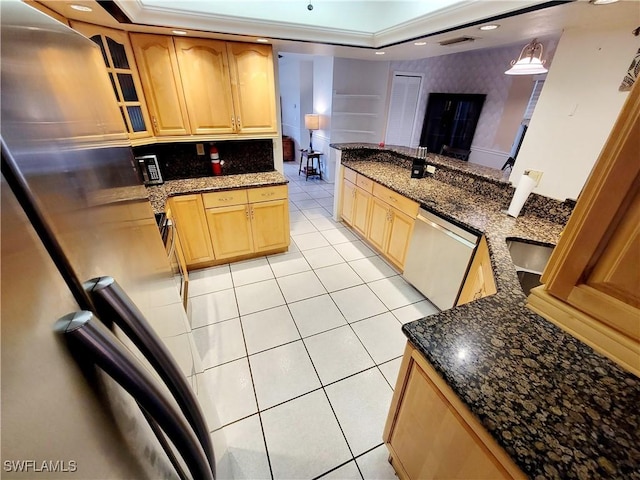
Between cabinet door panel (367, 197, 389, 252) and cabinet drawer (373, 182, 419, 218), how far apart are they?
0.08 meters

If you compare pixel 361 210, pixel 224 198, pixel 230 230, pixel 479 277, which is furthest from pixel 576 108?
pixel 230 230

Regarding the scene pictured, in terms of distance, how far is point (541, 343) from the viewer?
975mm

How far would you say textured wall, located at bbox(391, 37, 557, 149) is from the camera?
493 centimetres

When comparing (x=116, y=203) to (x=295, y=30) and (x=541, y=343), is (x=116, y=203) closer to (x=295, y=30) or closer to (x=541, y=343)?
(x=541, y=343)

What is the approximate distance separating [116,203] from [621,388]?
5.04 feet

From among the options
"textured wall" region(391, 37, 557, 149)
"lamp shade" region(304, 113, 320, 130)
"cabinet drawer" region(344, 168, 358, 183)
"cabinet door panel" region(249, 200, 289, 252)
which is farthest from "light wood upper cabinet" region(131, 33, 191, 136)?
"textured wall" region(391, 37, 557, 149)

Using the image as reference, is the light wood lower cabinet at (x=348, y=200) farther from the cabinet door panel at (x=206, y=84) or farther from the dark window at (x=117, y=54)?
the dark window at (x=117, y=54)

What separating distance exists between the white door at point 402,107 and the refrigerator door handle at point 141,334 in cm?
622

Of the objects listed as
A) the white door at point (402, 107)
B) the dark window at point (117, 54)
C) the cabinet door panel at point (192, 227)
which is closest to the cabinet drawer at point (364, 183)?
the cabinet door panel at point (192, 227)

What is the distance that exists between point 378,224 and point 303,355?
1.72 meters

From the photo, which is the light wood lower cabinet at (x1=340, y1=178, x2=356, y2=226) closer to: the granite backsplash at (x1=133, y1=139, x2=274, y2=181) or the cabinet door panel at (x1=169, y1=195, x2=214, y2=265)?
the granite backsplash at (x1=133, y1=139, x2=274, y2=181)

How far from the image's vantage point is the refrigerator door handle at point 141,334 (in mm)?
453

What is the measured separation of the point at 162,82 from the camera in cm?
235

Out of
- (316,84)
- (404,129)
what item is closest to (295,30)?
(316,84)
